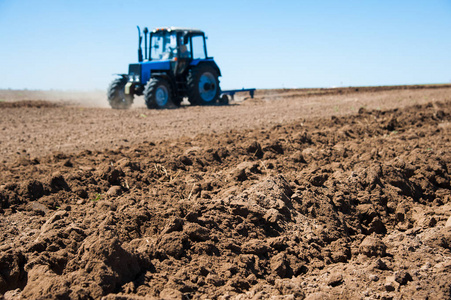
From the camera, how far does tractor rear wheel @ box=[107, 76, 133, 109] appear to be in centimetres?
1514

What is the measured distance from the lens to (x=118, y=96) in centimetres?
1524

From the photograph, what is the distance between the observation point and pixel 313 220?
3.98 metres

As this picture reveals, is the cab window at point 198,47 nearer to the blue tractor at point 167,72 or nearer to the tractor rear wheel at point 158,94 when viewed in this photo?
the blue tractor at point 167,72

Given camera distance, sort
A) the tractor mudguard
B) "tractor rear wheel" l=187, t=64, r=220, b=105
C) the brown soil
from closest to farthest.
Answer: the brown soil < the tractor mudguard < "tractor rear wheel" l=187, t=64, r=220, b=105

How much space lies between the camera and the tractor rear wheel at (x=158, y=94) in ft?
46.3

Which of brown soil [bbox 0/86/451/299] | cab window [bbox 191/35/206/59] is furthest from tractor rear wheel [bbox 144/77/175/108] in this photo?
brown soil [bbox 0/86/451/299]

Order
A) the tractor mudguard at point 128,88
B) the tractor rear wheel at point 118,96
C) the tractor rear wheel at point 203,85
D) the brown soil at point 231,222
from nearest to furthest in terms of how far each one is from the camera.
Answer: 1. the brown soil at point 231,222
2. the tractor mudguard at point 128,88
3. the tractor rear wheel at point 118,96
4. the tractor rear wheel at point 203,85

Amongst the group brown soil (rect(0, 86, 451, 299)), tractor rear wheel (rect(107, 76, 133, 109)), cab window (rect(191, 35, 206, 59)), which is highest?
cab window (rect(191, 35, 206, 59))

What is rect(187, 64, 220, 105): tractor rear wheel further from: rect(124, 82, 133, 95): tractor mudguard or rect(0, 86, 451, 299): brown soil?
A: rect(0, 86, 451, 299): brown soil

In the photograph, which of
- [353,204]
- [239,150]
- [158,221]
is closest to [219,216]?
[158,221]

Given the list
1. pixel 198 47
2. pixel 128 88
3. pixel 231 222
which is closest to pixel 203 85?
pixel 198 47

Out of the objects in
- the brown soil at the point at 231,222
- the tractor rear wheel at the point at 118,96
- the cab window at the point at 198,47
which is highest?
the cab window at the point at 198,47

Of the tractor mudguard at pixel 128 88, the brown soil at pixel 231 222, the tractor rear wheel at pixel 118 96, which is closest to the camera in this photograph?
the brown soil at pixel 231 222

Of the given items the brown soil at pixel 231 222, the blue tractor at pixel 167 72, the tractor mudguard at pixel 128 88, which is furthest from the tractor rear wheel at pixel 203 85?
the brown soil at pixel 231 222
